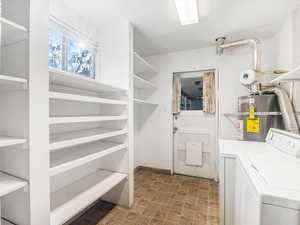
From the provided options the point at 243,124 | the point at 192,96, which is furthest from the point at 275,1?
the point at 192,96

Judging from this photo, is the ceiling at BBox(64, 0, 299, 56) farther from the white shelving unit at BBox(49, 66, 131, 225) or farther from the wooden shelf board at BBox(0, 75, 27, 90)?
the wooden shelf board at BBox(0, 75, 27, 90)

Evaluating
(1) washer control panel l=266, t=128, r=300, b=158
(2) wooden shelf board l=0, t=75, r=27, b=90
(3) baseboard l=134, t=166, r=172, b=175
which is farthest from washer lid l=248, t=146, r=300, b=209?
(3) baseboard l=134, t=166, r=172, b=175

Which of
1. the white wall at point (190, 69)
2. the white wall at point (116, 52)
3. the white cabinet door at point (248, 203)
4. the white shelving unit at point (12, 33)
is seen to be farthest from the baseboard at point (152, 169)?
the white shelving unit at point (12, 33)

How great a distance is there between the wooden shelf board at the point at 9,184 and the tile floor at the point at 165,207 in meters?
1.14

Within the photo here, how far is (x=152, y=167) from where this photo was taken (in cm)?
328

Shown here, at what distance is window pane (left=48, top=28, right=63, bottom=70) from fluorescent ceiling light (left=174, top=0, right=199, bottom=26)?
4.57 feet

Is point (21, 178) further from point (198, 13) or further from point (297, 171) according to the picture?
point (198, 13)

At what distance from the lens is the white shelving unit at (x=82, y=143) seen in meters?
1.23

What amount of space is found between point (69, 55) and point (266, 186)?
2.20 metres

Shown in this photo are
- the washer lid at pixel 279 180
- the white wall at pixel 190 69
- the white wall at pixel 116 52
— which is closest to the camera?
the washer lid at pixel 279 180

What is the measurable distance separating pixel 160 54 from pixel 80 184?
8.96 feet

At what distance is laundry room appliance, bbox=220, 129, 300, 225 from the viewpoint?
23.1 inches

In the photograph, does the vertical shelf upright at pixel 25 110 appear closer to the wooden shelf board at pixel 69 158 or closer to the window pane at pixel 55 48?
the wooden shelf board at pixel 69 158

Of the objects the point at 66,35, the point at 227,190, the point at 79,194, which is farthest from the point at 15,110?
the point at 227,190
